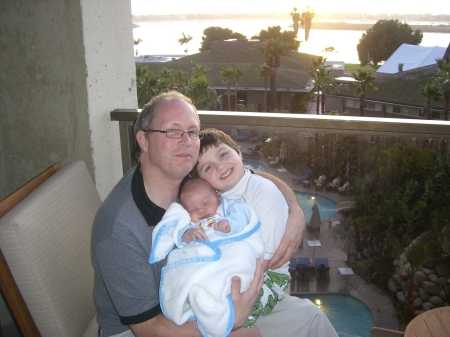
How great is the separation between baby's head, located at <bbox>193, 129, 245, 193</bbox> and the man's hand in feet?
1.46

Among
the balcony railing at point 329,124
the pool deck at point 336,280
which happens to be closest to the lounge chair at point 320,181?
the pool deck at point 336,280

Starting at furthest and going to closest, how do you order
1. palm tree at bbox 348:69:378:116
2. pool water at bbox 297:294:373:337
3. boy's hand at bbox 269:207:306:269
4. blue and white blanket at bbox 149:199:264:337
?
palm tree at bbox 348:69:378:116
pool water at bbox 297:294:373:337
boy's hand at bbox 269:207:306:269
blue and white blanket at bbox 149:199:264:337

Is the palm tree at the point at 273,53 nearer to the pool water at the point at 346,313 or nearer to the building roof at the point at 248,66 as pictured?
the building roof at the point at 248,66

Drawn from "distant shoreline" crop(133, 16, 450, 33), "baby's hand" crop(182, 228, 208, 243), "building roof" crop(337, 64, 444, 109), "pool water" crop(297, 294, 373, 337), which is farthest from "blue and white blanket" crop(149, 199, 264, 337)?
"distant shoreline" crop(133, 16, 450, 33)

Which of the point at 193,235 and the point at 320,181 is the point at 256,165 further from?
the point at 193,235

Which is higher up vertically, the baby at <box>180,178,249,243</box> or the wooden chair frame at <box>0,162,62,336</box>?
the baby at <box>180,178,249,243</box>

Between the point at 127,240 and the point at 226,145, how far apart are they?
2.25 feet

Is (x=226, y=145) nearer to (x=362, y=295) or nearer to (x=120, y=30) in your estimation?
(x=120, y=30)

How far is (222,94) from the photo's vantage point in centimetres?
3073

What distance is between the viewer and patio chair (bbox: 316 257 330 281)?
2.95 m

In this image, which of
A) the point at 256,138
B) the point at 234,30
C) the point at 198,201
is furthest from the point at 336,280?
the point at 234,30

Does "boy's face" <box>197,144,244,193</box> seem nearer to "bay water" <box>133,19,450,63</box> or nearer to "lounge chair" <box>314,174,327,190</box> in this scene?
"lounge chair" <box>314,174,327,190</box>

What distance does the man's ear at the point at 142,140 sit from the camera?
1.62 meters

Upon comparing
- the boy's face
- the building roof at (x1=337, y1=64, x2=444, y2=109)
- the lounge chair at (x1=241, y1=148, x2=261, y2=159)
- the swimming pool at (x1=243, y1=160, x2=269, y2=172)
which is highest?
the boy's face
